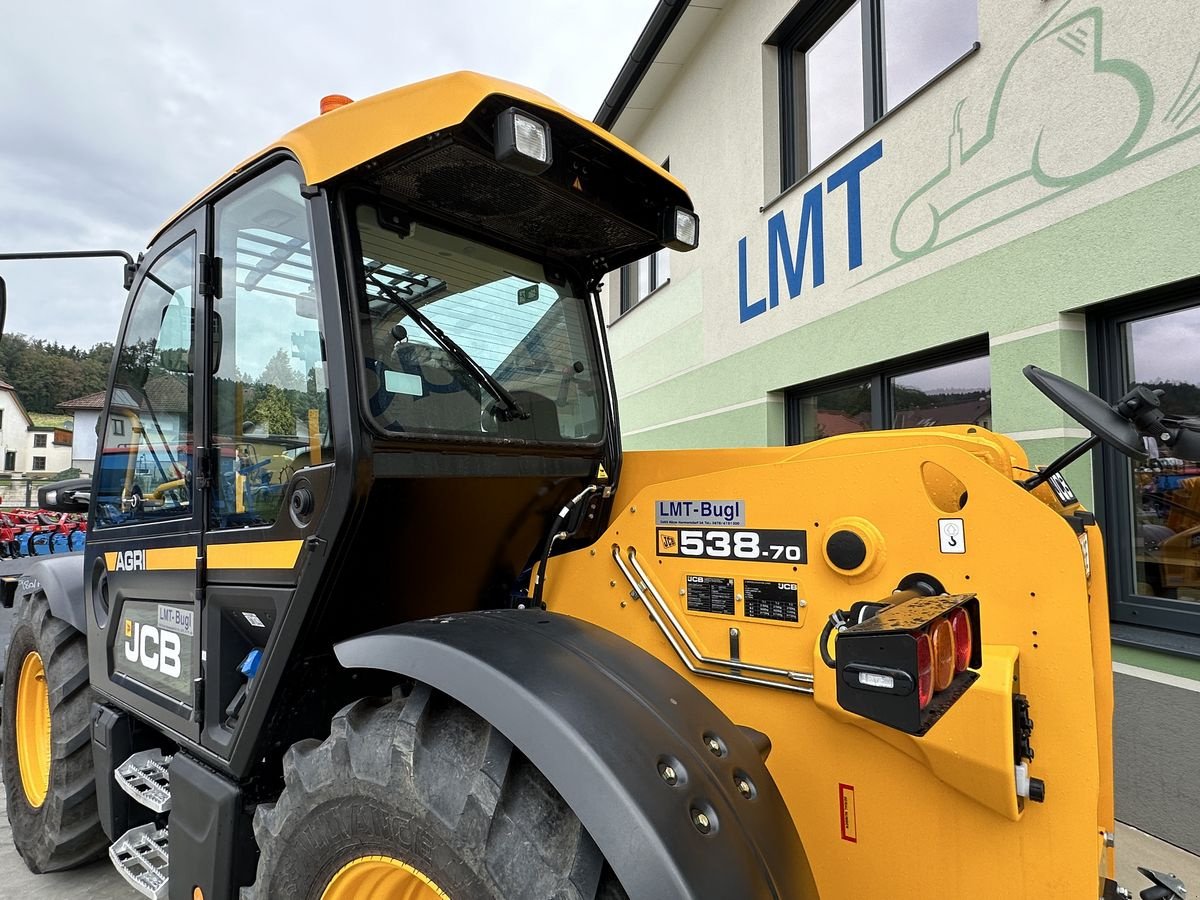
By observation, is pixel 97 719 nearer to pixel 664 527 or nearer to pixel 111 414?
pixel 111 414

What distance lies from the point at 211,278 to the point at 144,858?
6.03ft

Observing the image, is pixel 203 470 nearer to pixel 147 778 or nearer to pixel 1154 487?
pixel 147 778

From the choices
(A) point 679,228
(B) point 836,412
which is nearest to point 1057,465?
(A) point 679,228

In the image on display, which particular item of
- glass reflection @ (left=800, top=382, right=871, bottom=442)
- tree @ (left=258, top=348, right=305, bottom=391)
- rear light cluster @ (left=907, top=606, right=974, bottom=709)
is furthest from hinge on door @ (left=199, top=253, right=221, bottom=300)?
glass reflection @ (left=800, top=382, right=871, bottom=442)

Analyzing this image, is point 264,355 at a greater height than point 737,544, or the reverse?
point 264,355

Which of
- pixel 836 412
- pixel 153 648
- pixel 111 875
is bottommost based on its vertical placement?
pixel 111 875

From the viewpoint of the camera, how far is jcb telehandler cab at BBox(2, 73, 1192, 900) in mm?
1310

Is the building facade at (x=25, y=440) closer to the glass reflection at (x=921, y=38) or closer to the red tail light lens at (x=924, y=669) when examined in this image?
the glass reflection at (x=921, y=38)

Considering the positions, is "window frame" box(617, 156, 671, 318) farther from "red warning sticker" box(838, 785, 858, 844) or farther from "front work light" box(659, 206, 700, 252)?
"red warning sticker" box(838, 785, 858, 844)

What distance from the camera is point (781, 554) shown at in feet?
5.56

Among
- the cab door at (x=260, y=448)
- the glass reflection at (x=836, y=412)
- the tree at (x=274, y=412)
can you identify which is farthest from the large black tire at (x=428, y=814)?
the glass reflection at (x=836, y=412)

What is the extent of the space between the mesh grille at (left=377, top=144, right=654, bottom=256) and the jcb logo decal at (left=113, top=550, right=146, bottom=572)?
5.13 feet

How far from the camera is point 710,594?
180 cm

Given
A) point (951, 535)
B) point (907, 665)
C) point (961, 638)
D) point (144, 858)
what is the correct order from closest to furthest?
point (907, 665) → point (961, 638) → point (951, 535) → point (144, 858)
